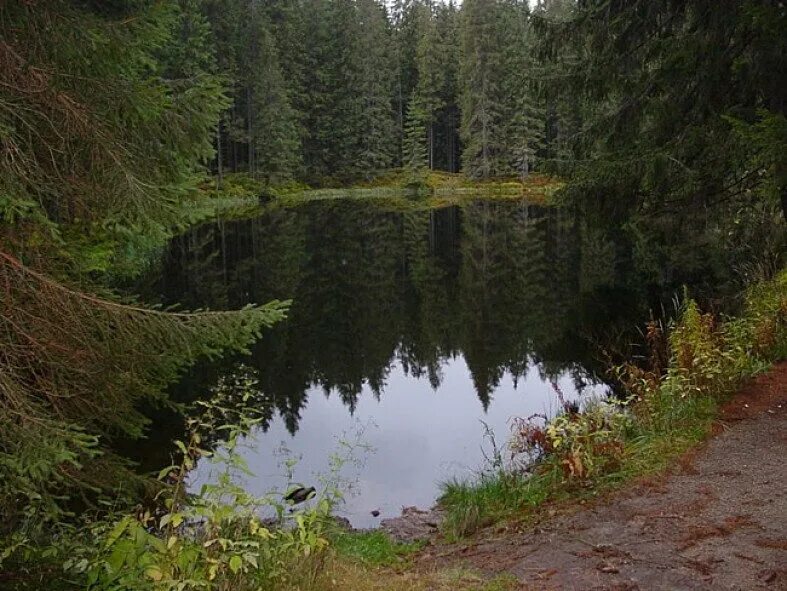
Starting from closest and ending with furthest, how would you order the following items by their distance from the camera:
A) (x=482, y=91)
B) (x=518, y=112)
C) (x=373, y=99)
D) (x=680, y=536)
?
(x=680, y=536) → (x=518, y=112) → (x=482, y=91) → (x=373, y=99)

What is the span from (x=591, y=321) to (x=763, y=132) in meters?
9.47

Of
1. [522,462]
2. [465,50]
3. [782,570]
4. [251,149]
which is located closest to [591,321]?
[522,462]

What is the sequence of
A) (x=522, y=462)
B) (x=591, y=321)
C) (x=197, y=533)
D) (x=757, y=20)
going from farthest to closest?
(x=591, y=321)
(x=522, y=462)
(x=757, y=20)
(x=197, y=533)

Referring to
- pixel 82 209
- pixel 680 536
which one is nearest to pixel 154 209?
pixel 82 209

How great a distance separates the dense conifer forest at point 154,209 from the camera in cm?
375

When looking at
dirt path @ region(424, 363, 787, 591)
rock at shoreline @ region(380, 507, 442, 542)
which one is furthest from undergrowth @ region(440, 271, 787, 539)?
dirt path @ region(424, 363, 787, 591)

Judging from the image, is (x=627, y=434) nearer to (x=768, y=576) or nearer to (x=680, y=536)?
(x=680, y=536)

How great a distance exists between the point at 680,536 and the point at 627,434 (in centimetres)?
247

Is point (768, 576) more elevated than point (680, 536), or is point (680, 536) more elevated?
point (768, 576)

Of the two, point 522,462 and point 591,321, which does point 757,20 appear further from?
point 591,321

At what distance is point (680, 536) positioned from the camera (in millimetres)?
4695

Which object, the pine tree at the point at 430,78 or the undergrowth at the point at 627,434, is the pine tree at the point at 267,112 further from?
the undergrowth at the point at 627,434

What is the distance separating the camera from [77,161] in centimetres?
501

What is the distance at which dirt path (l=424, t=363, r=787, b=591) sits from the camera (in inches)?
164
